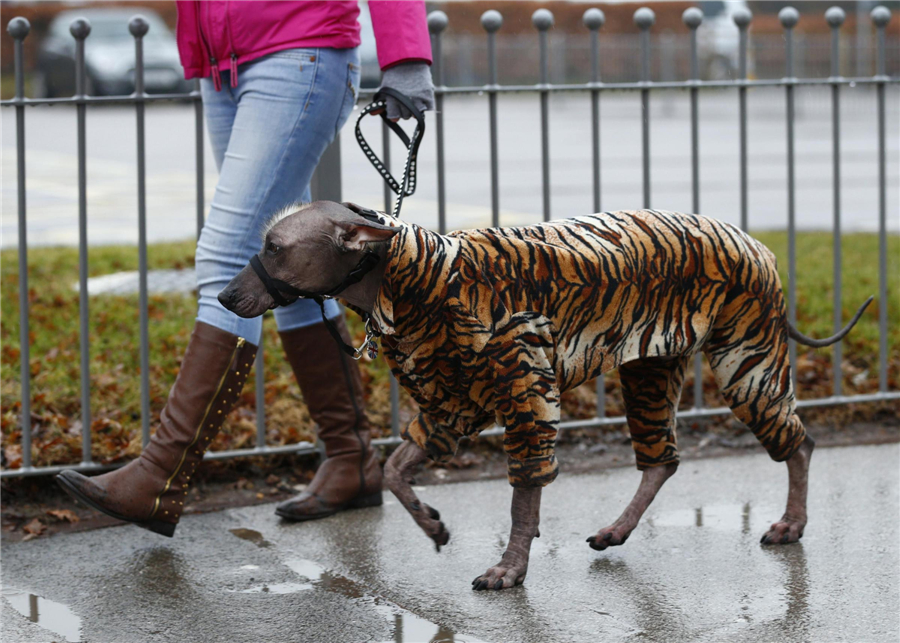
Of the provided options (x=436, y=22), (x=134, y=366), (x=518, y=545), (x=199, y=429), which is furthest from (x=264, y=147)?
(x=134, y=366)

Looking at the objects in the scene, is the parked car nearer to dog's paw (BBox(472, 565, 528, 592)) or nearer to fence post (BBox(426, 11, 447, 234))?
fence post (BBox(426, 11, 447, 234))

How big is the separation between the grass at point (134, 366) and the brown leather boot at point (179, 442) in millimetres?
845

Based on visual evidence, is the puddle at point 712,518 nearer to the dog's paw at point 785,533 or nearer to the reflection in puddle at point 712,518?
the reflection in puddle at point 712,518

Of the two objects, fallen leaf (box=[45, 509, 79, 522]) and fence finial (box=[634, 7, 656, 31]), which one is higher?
fence finial (box=[634, 7, 656, 31])

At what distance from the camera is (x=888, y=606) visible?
3.26 m

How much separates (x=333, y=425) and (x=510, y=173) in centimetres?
1126

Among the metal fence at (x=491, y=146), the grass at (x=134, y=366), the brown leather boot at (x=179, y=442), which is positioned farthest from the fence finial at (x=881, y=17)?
the brown leather boot at (x=179, y=442)

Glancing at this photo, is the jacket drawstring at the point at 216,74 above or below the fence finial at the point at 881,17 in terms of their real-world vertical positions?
below

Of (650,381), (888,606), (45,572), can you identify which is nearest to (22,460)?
(45,572)

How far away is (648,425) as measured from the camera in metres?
3.82

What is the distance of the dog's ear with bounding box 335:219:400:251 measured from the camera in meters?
3.04

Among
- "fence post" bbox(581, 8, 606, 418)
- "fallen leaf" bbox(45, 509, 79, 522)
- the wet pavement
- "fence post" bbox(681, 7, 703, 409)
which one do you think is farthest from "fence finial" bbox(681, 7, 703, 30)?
"fallen leaf" bbox(45, 509, 79, 522)

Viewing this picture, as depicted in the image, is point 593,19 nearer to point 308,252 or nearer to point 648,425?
point 648,425

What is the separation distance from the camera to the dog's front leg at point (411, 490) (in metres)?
3.46
